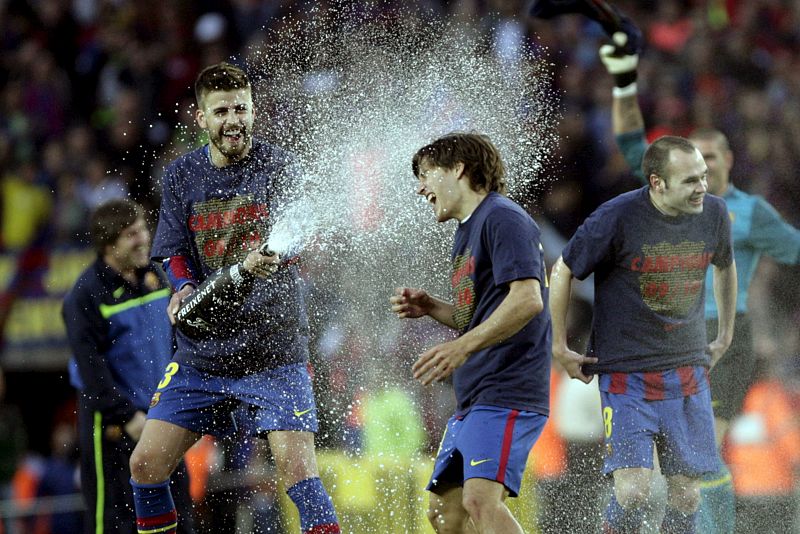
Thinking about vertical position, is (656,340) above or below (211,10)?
below

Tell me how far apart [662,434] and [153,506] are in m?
2.18

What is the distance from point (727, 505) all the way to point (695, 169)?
5.65 feet

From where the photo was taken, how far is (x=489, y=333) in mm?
4285

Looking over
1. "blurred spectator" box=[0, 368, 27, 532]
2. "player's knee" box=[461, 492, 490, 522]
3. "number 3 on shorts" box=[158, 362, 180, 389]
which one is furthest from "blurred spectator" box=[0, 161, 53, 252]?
"player's knee" box=[461, 492, 490, 522]

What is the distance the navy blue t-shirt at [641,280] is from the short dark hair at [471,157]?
732 mm

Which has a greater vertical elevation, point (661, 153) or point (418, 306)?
point (661, 153)

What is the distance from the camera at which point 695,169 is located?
202 inches

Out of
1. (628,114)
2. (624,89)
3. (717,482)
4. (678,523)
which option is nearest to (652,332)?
(678,523)

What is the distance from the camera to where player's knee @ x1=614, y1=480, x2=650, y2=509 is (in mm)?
5082

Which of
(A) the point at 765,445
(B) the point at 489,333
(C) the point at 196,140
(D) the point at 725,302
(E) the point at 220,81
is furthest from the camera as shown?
(C) the point at 196,140

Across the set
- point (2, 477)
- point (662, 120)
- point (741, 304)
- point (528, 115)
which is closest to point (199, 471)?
point (2, 477)

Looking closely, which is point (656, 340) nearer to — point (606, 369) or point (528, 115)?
point (606, 369)

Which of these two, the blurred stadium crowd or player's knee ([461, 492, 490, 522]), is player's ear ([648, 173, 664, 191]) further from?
the blurred stadium crowd

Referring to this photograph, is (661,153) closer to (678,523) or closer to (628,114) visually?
(628,114)
